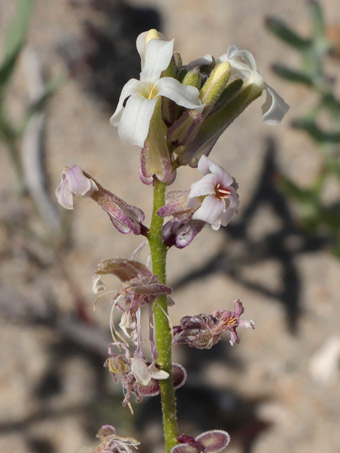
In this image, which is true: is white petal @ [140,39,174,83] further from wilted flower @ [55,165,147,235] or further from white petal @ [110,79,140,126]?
wilted flower @ [55,165,147,235]

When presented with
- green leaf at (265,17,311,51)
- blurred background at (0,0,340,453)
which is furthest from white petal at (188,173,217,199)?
green leaf at (265,17,311,51)

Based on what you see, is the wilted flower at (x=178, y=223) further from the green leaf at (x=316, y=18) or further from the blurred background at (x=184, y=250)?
the green leaf at (x=316, y=18)

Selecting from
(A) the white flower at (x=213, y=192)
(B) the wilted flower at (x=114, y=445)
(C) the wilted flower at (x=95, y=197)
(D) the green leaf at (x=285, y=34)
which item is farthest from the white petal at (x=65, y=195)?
(D) the green leaf at (x=285, y=34)

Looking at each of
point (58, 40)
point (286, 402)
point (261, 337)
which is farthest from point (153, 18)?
point (286, 402)

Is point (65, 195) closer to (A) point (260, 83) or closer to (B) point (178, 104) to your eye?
(B) point (178, 104)

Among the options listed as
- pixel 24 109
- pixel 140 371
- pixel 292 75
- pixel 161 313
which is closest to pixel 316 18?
pixel 292 75
